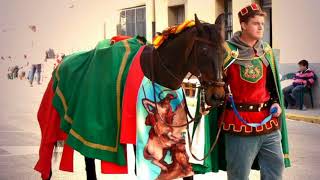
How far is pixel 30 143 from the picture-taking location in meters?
8.12

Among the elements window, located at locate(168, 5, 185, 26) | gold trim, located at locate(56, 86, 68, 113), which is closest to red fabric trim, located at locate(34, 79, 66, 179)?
gold trim, located at locate(56, 86, 68, 113)

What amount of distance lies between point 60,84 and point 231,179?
174 cm

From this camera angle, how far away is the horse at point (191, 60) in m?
3.24

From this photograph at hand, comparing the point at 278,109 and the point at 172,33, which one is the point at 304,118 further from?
the point at 172,33

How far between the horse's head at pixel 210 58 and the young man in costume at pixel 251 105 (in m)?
0.28

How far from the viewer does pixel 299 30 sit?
40.2ft

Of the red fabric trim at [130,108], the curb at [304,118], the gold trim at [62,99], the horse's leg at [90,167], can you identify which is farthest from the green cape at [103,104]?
the curb at [304,118]

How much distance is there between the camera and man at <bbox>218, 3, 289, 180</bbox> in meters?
3.58

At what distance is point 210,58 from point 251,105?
54 cm

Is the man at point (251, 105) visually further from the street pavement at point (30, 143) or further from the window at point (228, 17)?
the window at point (228, 17)

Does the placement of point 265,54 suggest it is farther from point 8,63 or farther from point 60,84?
point 8,63

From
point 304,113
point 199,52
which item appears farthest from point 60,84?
point 304,113

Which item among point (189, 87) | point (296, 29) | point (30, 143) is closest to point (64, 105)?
point (189, 87)

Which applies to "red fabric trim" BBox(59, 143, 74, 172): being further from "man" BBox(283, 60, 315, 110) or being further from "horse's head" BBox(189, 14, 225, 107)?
"man" BBox(283, 60, 315, 110)
